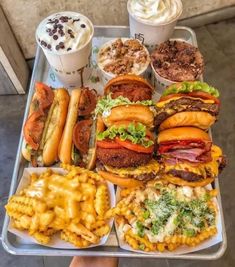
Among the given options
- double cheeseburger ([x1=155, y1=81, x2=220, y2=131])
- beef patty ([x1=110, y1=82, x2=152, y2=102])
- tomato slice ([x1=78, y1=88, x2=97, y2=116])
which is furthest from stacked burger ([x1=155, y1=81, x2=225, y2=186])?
tomato slice ([x1=78, y1=88, x2=97, y2=116])

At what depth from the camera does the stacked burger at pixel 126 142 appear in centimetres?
135

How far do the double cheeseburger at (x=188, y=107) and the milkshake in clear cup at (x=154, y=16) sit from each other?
1.15ft

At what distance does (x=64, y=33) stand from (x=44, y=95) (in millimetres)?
266

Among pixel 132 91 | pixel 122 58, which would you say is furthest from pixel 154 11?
pixel 132 91

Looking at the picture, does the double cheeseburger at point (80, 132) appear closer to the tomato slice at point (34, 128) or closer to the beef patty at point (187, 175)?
the tomato slice at point (34, 128)

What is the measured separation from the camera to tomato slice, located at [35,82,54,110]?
5.28 feet

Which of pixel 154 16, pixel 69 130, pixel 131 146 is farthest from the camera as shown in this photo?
pixel 154 16

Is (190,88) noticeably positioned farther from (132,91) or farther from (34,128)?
(34,128)

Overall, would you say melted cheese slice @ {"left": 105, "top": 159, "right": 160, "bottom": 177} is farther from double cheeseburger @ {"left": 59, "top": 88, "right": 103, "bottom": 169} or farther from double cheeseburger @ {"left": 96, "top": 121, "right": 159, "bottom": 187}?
double cheeseburger @ {"left": 59, "top": 88, "right": 103, "bottom": 169}

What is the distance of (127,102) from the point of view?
4.70 feet

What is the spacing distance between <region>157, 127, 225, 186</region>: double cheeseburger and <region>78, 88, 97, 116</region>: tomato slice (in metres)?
0.36

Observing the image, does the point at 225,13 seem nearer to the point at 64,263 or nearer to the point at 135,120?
the point at 135,120

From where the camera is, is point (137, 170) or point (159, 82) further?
point (159, 82)

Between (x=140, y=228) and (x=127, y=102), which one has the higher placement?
(x=127, y=102)
